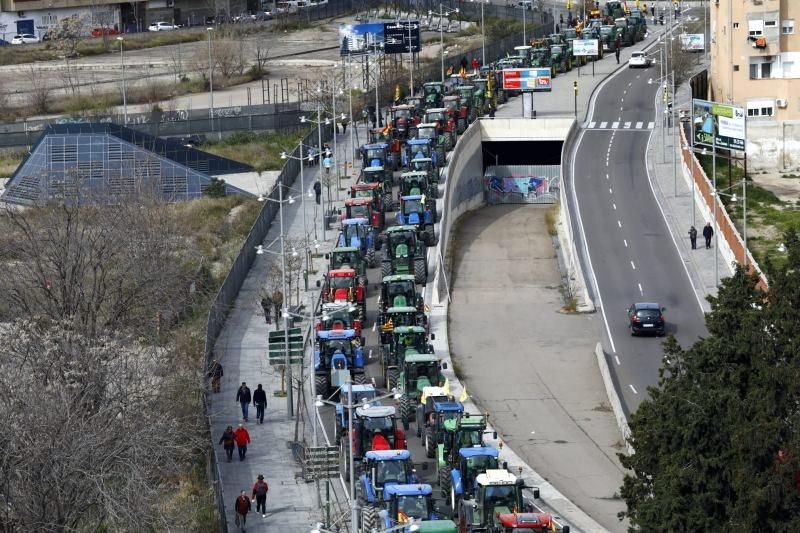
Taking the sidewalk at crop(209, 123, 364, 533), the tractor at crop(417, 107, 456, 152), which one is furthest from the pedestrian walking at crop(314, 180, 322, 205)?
the tractor at crop(417, 107, 456, 152)

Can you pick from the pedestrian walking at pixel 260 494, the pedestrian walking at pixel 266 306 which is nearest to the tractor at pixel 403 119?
the pedestrian walking at pixel 266 306

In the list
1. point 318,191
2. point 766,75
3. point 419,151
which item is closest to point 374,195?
point 318,191

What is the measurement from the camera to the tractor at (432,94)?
107 meters

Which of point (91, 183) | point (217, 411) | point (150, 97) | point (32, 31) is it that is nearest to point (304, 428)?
point (217, 411)

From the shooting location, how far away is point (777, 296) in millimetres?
45344

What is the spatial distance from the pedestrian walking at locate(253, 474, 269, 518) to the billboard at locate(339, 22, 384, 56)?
74.0 metres

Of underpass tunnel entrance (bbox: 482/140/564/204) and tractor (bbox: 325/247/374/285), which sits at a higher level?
tractor (bbox: 325/247/374/285)

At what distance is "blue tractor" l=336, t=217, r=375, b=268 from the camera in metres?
73.4

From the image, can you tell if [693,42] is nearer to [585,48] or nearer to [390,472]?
[585,48]

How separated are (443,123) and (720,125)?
15434 mm

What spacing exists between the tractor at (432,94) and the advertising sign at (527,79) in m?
3.91

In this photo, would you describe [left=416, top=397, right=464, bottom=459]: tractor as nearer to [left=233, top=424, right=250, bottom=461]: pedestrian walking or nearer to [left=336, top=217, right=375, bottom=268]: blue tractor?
[left=233, top=424, right=250, bottom=461]: pedestrian walking

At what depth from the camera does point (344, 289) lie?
66.0m

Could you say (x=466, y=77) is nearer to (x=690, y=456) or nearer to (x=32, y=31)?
(x=32, y=31)
